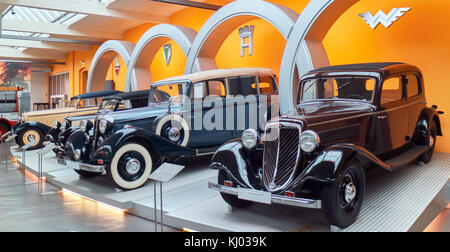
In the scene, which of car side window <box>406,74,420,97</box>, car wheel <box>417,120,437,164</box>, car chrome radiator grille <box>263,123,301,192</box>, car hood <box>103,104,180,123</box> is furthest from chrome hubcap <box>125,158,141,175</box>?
car wheel <box>417,120,437,164</box>

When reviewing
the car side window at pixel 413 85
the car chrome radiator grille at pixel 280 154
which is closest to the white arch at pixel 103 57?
the car side window at pixel 413 85

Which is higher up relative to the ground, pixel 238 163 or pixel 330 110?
pixel 330 110

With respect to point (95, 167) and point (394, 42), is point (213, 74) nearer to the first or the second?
point (95, 167)

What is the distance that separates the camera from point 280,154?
3283mm

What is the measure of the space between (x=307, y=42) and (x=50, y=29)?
10.3 meters

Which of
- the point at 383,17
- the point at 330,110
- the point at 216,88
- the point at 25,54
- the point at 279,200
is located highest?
the point at 25,54

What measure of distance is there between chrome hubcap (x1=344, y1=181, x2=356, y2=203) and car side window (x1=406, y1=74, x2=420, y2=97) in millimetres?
2266

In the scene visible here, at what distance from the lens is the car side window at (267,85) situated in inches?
253

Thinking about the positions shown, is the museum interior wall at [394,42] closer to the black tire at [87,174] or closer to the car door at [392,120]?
the car door at [392,120]

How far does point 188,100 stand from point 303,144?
112 inches

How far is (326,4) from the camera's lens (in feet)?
17.7

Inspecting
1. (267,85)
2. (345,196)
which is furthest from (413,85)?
(345,196)
